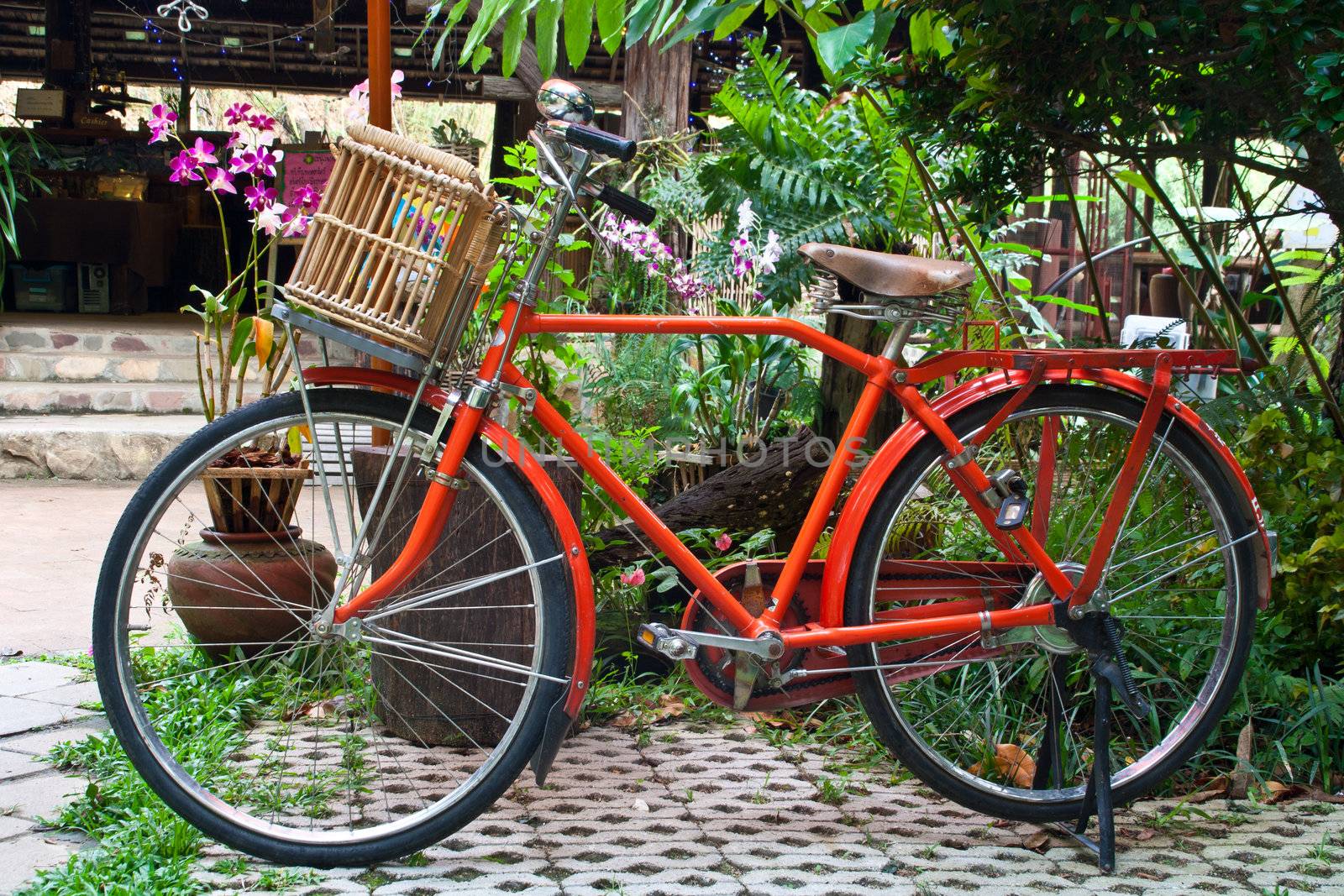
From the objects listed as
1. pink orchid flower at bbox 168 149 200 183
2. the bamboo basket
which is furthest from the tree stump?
pink orchid flower at bbox 168 149 200 183

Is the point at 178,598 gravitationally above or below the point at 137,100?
below

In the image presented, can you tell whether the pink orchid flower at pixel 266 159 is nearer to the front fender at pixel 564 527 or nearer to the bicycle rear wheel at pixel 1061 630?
the front fender at pixel 564 527

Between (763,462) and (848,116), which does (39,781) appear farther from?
(848,116)

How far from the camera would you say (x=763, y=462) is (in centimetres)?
330

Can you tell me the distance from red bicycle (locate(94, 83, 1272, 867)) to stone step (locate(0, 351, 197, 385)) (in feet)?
20.0

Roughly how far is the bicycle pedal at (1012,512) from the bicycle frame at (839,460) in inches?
1.5

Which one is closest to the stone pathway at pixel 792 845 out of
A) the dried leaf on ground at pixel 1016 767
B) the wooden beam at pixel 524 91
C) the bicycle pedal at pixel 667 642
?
the dried leaf on ground at pixel 1016 767

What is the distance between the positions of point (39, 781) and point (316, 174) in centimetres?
764

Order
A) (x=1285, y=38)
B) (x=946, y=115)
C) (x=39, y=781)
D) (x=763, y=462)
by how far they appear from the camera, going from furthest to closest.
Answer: (x=763, y=462), (x=946, y=115), (x=39, y=781), (x=1285, y=38)

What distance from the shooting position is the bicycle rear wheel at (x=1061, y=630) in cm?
234

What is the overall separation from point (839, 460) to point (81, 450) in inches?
227

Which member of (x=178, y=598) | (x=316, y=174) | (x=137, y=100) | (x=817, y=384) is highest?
(x=137, y=100)

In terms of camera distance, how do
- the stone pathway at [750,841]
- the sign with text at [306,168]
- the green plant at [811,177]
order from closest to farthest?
the stone pathway at [750,841] → the green plant at [811,177] → the sign with text at [306,168]

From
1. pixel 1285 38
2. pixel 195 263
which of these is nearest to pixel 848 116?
pixel 1285 38
